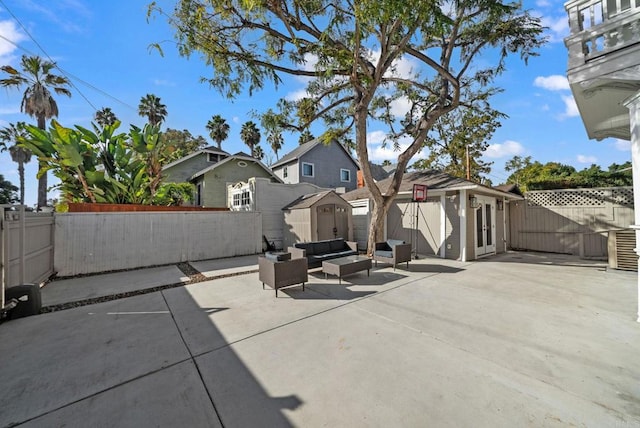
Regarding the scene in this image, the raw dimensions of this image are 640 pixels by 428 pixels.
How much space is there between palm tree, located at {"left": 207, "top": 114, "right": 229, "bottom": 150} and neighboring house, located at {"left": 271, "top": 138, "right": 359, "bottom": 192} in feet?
35.0

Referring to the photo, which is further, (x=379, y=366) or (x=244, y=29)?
(x=244, y=29)

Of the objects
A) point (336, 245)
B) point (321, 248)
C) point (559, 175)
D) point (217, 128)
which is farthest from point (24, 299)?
point (559, 175)

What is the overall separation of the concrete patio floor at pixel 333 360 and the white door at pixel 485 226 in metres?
4.45

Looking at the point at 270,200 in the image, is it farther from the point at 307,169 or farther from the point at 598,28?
the point at 598,28

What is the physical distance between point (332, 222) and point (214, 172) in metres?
10.4

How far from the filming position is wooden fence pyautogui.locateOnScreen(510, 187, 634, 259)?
376 inches

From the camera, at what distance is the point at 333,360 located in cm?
302

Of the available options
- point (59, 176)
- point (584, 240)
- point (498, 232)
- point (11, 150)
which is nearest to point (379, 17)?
point (498, 232)

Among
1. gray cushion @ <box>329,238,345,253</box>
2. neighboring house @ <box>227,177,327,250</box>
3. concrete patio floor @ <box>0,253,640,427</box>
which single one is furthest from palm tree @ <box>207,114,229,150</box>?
concrete patio floor @ <box>0,253,640,427</box>

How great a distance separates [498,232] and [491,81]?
22.1 feet

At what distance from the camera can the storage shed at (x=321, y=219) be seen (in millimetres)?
10586

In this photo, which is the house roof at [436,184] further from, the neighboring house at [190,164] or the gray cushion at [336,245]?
the neighboring house at [190,164]

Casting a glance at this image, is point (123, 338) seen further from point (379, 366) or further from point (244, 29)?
point (244, 29)

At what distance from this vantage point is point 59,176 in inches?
395
